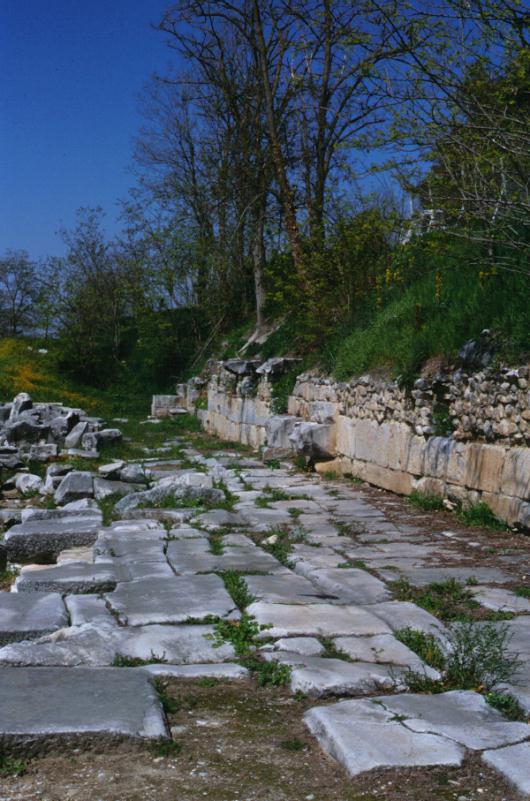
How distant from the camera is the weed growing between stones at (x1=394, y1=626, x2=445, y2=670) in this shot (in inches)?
171

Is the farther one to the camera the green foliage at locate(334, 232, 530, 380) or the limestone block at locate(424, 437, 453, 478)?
the limestone block at locate(424, 437, 453, 478)

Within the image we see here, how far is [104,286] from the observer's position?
31.0 metres

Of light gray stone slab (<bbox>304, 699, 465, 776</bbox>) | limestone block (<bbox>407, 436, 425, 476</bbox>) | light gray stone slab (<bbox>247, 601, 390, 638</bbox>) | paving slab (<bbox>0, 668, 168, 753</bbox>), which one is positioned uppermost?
limestone block (<bbox>407, 436, 425, 476</bbox>)

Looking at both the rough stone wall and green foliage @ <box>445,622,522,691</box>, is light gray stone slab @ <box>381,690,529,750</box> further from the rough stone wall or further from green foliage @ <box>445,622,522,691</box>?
the rough stone wall

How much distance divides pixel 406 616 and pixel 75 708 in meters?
2.32

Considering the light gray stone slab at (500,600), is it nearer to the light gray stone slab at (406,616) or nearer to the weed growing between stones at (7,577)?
the light gray stone slab at (406,616)

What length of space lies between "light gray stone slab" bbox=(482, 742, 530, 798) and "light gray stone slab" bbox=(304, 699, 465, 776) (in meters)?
0.12

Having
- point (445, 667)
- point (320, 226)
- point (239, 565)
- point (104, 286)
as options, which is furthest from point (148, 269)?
point (445, 667)

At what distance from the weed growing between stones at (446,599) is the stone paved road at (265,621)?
0.02 m

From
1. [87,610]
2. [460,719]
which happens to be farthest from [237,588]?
[460,719]

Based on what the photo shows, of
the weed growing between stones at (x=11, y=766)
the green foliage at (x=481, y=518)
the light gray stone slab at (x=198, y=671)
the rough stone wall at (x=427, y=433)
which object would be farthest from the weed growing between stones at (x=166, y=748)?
the green foliage at (x=481, y=518)

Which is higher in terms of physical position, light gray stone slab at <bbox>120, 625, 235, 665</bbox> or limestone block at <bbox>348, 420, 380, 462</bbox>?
limestone block at <bbox>348, 420, 380, 462</bbox>

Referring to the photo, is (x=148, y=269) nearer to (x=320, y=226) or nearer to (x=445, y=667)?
(x=320, y=226)

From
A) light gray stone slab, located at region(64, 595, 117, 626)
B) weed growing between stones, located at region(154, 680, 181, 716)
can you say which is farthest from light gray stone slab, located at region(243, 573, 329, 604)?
weed growing between stones, located at region(154, 680, 181, 716)
